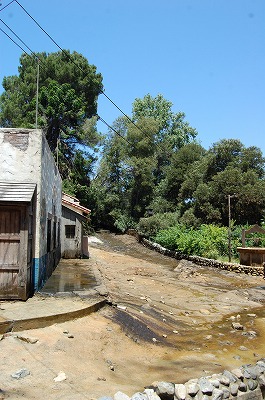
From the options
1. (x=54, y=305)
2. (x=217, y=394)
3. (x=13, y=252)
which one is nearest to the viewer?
(x=217, y=394)

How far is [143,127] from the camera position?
47.8 meters

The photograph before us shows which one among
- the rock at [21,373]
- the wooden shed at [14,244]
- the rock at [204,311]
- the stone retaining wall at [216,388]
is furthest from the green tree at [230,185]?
the rock at [21,373]

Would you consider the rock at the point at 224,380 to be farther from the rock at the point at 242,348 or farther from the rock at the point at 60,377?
the rock at the point at 242,348

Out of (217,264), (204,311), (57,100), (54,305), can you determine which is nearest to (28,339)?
(54,305)

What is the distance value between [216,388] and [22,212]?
567cm

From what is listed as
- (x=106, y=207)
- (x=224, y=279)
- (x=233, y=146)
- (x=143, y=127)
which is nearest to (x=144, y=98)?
(x=143, y=127)

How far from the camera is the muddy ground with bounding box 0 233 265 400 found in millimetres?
5625

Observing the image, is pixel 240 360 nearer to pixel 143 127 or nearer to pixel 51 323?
pixel 51 323

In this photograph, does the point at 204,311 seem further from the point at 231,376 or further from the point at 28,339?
the point at 28,339

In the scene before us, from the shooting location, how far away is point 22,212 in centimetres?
914

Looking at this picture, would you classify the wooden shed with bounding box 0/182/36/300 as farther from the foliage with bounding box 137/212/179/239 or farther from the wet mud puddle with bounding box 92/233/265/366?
the foliage with bounding box 137/212/179/239

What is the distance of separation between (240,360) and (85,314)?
132 inches

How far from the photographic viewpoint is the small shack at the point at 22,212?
9.05 meters

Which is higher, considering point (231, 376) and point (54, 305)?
point (54, 305)
